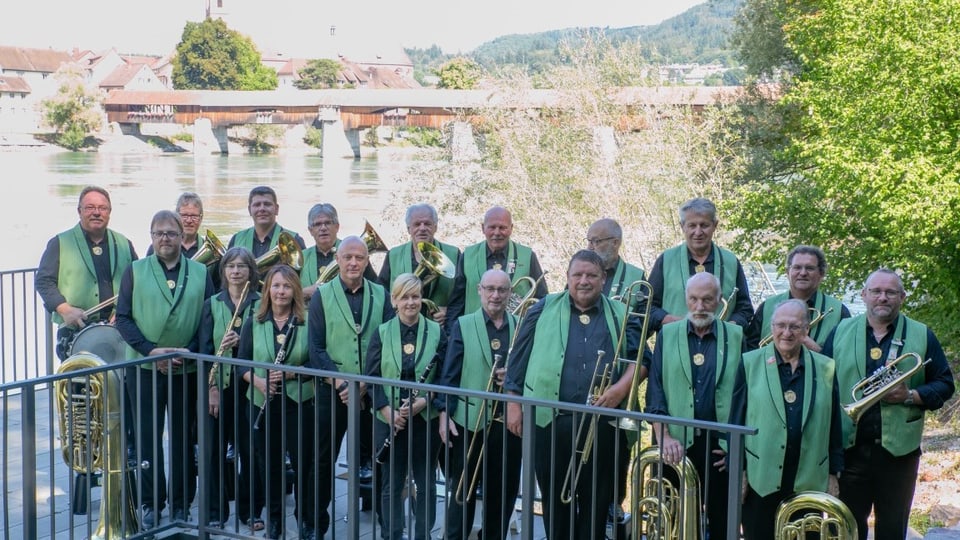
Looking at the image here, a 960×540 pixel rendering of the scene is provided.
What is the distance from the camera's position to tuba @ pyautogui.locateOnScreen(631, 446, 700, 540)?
13.7ft

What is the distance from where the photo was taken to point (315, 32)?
6200 cm

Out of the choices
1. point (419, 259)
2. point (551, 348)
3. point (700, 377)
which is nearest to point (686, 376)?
point (700, 377)

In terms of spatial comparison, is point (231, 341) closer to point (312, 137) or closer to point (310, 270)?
point (310, 270)

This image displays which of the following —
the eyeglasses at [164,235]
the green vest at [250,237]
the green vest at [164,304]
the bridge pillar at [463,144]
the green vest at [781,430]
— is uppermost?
the bridge pillar at [463,144]

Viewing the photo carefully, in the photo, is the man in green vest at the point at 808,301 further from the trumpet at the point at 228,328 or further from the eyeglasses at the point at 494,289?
the trumpet at the point at 228,328

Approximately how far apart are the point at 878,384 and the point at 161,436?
3.39 m

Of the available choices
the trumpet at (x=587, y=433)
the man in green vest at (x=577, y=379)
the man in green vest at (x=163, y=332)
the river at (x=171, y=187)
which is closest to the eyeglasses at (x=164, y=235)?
the man in green vest at (x=163, y=332)

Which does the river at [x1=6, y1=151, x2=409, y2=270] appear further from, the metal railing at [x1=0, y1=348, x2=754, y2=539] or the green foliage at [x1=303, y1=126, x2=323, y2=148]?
the metal railing at [x1=0, y1=348, x2=754, y2=539]

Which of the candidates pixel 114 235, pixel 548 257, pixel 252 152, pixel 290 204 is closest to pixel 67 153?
pixel 252 152

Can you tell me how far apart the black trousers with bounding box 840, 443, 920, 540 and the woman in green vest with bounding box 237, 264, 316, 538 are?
2.46 meters

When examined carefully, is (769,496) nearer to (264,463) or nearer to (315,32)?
(264,463)

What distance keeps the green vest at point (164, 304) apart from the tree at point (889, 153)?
1054cm

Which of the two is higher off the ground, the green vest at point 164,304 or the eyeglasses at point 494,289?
the eyeglasses at point 494,289

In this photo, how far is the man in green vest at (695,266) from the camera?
540cm
